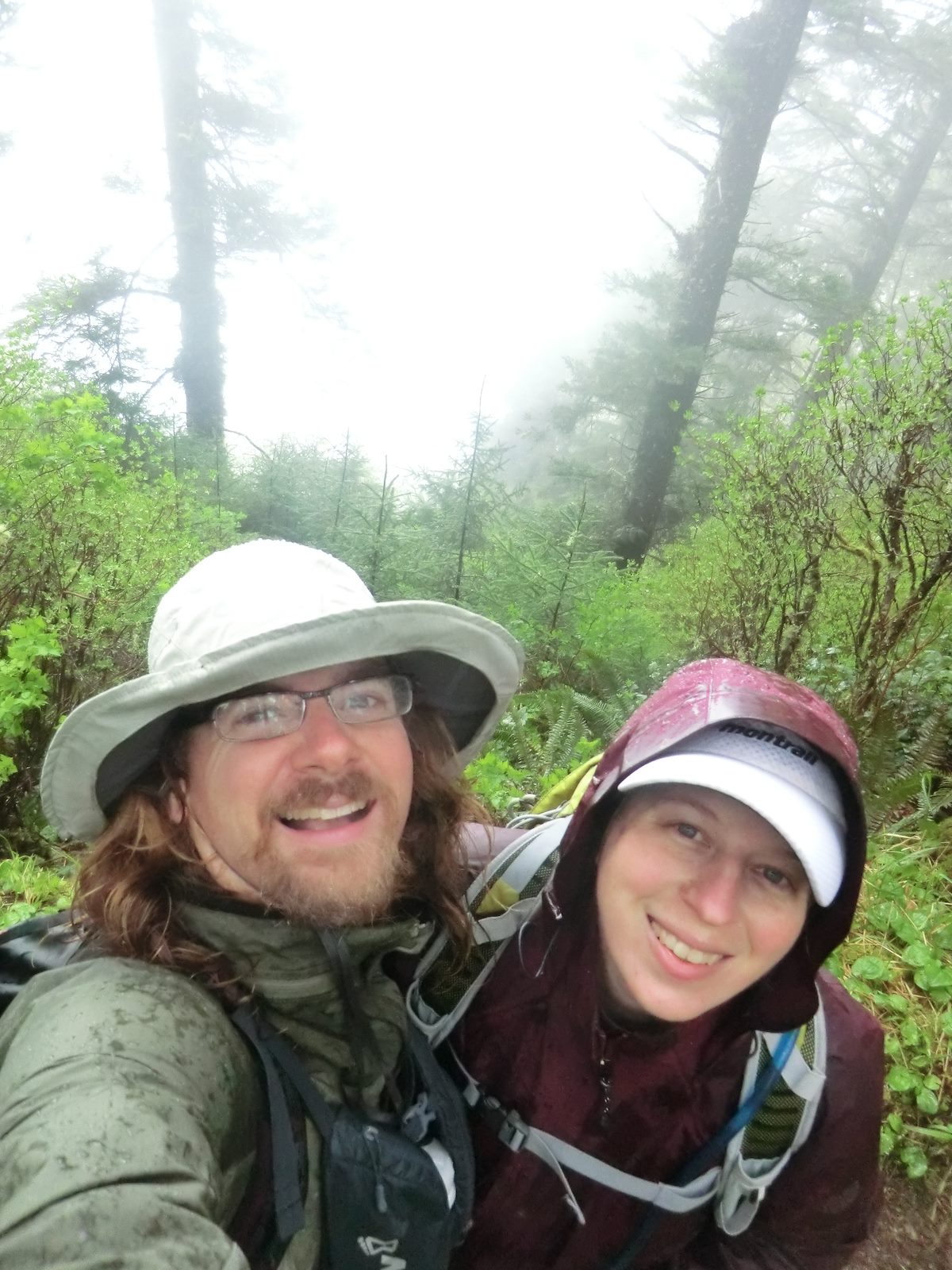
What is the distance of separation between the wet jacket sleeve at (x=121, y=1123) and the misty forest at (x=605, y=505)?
2.42m

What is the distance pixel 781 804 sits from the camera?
4.02 ft

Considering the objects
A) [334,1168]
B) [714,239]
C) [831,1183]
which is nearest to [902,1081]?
[831,1183]

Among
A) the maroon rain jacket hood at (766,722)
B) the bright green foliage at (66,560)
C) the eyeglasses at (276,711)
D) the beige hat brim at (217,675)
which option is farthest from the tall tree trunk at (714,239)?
the eyeglasses at (276,711)

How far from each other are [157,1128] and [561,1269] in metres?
1.22

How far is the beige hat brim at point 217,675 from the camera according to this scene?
4.34 feet

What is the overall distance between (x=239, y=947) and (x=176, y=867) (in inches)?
10.1

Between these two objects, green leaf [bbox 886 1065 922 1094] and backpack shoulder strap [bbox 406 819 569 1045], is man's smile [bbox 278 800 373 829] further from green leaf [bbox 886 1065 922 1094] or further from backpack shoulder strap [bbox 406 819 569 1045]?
green leaf [bbox 886 1065 922 1094]

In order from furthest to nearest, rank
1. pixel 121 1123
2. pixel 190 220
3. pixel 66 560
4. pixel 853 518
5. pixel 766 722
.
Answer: pixel 190 220 < pixel 66 560 < pixel 853 518 < pixel 766 722 < pixel 121 1123

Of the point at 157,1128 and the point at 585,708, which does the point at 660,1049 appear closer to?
the point at 157,1128

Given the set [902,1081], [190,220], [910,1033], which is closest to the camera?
[902,1081]

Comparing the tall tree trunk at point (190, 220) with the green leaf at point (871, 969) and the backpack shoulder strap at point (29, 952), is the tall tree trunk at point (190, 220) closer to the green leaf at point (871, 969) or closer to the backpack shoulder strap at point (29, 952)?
the backpack shoulder strap at point (29, 952)

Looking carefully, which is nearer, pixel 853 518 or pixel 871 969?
pixel 871 969

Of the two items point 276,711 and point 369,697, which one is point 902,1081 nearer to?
point 369,697

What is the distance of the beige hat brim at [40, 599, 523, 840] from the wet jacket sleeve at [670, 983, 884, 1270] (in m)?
1.17
